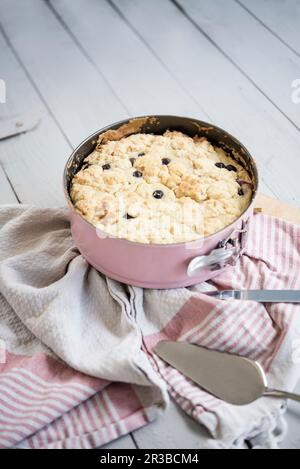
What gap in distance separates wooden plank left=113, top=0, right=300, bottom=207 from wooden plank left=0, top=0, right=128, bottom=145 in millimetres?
299

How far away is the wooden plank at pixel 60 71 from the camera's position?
1931 millimetres

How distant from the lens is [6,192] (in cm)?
167

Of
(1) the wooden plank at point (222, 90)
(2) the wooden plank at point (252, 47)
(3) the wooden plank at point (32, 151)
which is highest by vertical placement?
(2) the wooden plank at point (252, 47)

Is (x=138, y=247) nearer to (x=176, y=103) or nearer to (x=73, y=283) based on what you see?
(x=73, y=283)

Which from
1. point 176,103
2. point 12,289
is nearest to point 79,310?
point 12,289

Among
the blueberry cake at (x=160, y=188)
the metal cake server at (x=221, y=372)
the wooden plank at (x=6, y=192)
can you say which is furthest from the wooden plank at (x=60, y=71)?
the metal cake server at (x=221, y=372)

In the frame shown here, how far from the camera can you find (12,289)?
4.12 feet

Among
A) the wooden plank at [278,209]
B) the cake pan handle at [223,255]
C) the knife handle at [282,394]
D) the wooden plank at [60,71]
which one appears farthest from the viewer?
the wooden plank at [60,71]

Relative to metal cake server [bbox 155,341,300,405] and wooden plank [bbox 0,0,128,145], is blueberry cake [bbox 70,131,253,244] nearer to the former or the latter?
metal cake server [bbox 155,341,300,405]

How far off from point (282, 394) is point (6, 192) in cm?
103

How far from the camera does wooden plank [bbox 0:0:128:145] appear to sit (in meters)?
1.93

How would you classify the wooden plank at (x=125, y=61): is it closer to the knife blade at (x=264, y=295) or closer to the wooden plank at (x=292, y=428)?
the knife blade at (x=264, y=295)

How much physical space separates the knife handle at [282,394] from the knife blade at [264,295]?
0.22 m

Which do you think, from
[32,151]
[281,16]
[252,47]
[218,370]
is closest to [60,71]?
[32,151]
